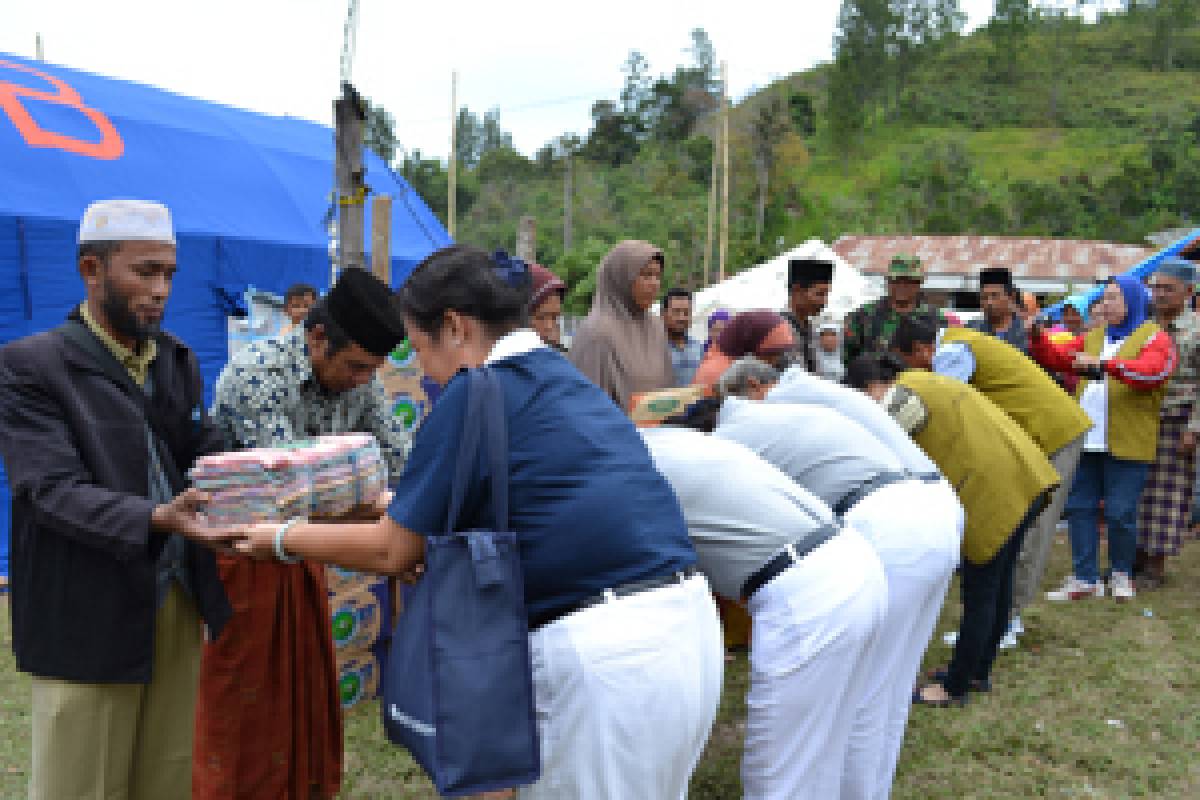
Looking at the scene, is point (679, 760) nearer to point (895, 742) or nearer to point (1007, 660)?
point (895, 742)

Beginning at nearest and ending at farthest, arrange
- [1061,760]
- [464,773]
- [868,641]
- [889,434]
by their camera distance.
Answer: [464,773] < [868,641] < [889,434] < [1061,760]

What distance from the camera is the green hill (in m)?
34.4

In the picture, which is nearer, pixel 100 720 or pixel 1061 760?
pixel 100 720

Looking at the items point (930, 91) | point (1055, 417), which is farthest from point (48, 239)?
point (930, 91)

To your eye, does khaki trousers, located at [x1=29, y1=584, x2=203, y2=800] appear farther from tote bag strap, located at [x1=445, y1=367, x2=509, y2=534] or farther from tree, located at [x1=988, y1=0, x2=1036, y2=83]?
tree, located at [x1=988, y1=0, x2=1036, y2=83]

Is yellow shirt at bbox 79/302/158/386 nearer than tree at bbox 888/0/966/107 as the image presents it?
Yes

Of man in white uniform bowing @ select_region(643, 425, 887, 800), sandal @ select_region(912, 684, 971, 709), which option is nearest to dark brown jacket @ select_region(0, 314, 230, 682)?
man in white uniform bowing @ select_region(643, 425, 887, 800)

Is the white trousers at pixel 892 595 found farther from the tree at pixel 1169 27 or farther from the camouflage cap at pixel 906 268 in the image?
the tree at pixel 1169 27

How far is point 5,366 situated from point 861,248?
28.2m

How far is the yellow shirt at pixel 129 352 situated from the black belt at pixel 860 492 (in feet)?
7.31

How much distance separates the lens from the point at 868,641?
2727 millimetres

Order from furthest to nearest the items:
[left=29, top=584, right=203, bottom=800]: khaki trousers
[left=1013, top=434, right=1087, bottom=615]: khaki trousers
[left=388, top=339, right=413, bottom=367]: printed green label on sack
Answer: [left=1013, top=434, right=1087, bottom=615]: khaki trousers
[left=388, top=339, right=413, bottom=367]: printed green label on sack
[left=29, top=584, right=203, bottom=800]: khaki trousers

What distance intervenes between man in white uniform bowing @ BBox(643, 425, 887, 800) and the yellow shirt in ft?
4.47

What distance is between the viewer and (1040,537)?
16.7 ft
